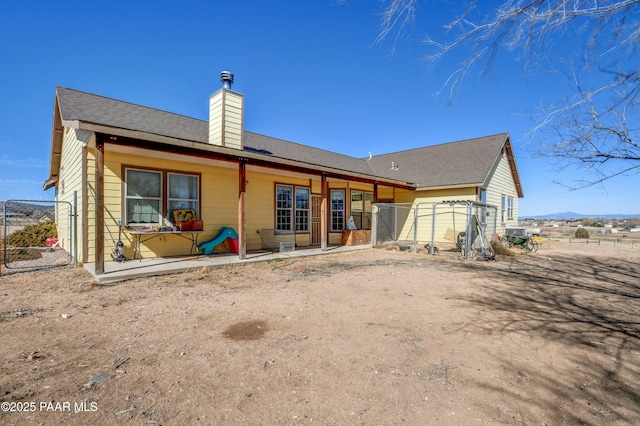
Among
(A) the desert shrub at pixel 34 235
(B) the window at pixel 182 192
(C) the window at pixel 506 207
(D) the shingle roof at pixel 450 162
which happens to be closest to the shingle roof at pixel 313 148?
(D) the shingle roof at pixel 450 162

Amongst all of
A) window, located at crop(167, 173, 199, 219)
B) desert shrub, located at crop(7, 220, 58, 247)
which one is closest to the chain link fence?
window, located at crop(167, 173, 199, 219)

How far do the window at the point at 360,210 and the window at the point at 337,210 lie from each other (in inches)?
24.2

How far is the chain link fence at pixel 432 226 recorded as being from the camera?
11.7 metres

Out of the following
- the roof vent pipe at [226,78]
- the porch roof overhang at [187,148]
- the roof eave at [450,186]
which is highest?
the roof vent pipe at [226,78]

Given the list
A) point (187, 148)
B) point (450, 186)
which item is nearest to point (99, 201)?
point (187, 148)

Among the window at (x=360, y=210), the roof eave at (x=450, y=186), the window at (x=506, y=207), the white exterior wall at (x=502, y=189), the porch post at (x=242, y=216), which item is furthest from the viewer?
the window at (x=506, y=207)

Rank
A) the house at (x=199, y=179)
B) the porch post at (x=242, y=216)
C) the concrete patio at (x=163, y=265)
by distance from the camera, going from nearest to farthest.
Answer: the concrete patio at (x=163, y=265) < the house at (x=199, y=179) < the porch post at (x=242, y=216)

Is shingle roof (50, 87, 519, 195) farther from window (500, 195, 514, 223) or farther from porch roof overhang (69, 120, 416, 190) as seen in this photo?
window (500, 195, 514, 223)

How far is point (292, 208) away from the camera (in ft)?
38.1

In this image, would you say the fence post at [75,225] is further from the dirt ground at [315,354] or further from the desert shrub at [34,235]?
the desert shrub at [34,235]

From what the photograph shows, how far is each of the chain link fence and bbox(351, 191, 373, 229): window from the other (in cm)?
94

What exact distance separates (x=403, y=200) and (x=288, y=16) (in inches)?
456

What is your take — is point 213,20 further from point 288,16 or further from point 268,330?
point 268,330

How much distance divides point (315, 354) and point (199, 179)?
737 cm
